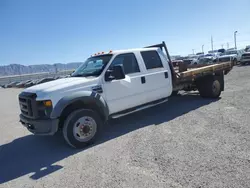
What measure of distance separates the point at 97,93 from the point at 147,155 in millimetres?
1754

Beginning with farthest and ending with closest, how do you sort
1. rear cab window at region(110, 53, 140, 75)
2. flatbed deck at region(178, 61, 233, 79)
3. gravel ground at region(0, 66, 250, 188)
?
flatbed deck at region(178, 61, 233, 79), rear cab window at region(110, 53, 140, 75), gravel ground at region(0, 66, 250, 188)

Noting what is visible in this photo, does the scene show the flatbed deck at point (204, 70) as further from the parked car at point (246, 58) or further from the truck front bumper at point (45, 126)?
the parked car at point (246, 58)

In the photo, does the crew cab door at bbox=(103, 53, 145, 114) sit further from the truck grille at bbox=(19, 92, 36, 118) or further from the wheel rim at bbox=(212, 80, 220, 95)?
the wheel rim at bbox=(212, 80, 220, 95)

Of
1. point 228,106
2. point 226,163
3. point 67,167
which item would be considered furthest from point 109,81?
point 228,106

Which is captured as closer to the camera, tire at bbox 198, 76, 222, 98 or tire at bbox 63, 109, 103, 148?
tire at bbox 63, 109, 103, 148

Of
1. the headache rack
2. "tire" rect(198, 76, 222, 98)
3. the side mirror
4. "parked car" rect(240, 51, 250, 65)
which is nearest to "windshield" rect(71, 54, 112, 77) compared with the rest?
the side mirror

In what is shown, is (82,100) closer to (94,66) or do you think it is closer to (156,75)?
(94,66)

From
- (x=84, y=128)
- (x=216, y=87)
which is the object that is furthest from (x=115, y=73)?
(x=216, y=87)

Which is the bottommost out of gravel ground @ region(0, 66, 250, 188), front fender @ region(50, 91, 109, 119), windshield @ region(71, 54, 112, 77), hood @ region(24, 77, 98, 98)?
gravel ground @ region(0, 66, 250, 188)

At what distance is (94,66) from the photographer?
207 inches

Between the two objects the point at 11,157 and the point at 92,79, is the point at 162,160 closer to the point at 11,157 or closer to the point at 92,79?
the point at 92,79

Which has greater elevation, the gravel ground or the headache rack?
the headache rack

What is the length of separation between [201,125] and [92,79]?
283cm

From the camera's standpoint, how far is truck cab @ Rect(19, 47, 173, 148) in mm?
4098
